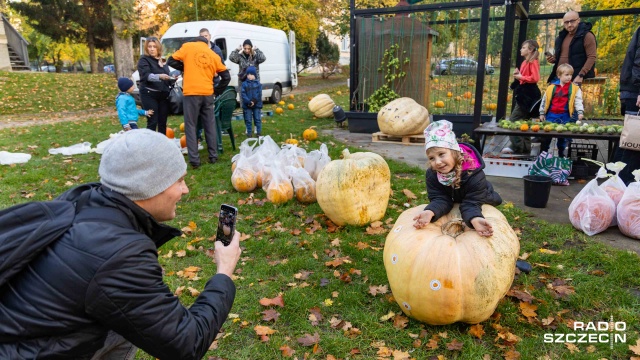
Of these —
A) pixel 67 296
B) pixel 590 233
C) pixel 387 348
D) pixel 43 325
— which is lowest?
pixel 387 348

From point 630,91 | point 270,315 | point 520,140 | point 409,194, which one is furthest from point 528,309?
point 520,140

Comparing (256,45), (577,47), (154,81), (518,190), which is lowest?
(518,190)

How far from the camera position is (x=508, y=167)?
672 cm

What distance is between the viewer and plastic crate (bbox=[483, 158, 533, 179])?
6.61 metres

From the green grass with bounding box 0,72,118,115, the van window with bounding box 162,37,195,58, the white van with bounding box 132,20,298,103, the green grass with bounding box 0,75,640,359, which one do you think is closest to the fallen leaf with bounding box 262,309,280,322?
the green grass with bounding box 0,75,640,359

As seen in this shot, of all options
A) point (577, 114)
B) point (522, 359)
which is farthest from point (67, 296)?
point (577, 114)

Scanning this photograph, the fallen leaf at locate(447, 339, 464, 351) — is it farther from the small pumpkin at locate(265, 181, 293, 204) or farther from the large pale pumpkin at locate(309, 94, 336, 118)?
the large pale pumpkin at locate(309, 94, 336, 118)

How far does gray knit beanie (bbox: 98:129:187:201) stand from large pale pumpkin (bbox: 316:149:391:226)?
3.01 m

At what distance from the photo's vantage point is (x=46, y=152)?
345 inches

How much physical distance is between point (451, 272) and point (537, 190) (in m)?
2.93

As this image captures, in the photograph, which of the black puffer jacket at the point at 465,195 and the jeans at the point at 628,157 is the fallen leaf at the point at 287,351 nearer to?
the black puffer jacket at the point at 465,195

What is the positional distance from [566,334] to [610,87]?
38.1ft

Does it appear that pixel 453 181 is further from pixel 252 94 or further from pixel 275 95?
pixel 275 95

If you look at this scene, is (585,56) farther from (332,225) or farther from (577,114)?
(332,225)
